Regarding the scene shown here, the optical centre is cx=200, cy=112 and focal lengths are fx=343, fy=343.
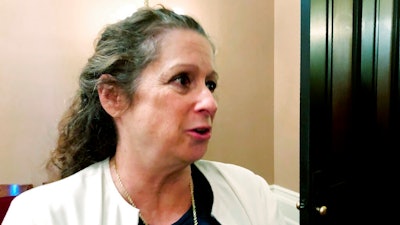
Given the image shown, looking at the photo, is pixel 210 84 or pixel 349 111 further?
pixel 349 111

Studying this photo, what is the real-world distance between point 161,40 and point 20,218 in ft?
1.78

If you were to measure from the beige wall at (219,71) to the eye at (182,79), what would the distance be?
112 centimetres

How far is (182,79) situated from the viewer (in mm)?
851

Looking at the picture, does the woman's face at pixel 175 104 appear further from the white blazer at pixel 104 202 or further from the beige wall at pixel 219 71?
the beige wall at pixel 219 71

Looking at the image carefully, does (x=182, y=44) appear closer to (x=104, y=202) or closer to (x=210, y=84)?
(x=210, y=84)

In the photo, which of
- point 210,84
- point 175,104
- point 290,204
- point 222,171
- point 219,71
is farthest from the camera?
point 290,204

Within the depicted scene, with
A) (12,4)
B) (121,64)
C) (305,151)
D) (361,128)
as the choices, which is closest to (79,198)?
(121,64)

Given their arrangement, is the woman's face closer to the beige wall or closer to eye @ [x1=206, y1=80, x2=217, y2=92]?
eye @ [x1=206, y1=80, x2=217, y2=92]

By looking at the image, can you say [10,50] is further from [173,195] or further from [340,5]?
[340,5]

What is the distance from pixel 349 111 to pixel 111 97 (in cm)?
127

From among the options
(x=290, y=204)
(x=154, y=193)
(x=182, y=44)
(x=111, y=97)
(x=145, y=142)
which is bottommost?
(x=290, y=204)

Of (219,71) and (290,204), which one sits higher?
(219,71)

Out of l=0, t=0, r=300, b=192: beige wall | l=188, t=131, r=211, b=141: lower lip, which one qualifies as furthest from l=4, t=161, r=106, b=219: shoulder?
l=0, t=0, r=300, b=192: beige wall

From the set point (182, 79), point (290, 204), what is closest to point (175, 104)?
point (182, 79)
